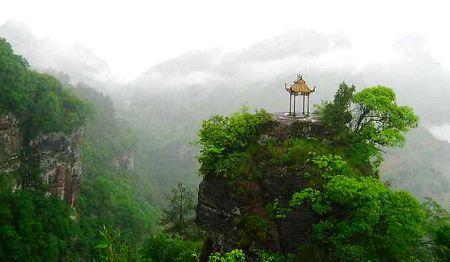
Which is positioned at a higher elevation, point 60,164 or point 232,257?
point 232,257

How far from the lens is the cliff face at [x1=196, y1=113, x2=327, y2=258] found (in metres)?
19.7

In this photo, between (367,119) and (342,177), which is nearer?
(342,177)

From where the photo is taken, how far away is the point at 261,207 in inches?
821

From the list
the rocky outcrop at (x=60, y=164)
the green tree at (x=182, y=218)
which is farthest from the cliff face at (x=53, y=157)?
the green tree at (x=182, y=218)

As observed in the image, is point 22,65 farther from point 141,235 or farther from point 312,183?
point 312,183

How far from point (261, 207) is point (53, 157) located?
178 ft

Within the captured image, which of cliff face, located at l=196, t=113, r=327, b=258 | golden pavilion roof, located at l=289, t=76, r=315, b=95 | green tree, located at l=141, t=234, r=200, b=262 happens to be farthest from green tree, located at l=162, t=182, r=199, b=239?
golden pavilion roof, located at l=289, t=76, r=315, b=95

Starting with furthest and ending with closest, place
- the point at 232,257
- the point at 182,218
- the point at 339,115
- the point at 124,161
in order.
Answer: the point at 124,161 < the point at 182,218 < the point at 339,115 < the point at 232,257

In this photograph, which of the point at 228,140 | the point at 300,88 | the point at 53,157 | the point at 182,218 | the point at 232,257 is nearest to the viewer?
the point at 232,257

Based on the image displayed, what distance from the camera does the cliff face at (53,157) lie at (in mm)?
60125

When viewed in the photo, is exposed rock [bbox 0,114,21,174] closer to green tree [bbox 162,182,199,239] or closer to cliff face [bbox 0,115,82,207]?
cliff face [bbox 0,115,82,207]

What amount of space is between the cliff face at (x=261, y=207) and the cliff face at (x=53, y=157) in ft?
150

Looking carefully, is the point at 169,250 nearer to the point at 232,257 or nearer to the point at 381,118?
the point at 232,257

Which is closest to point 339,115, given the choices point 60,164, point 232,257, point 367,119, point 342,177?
point 367,119
